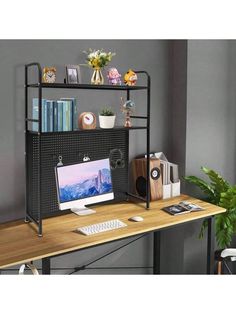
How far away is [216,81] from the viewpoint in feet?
10.8

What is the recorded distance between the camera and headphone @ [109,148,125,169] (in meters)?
2.99

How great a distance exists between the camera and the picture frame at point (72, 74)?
2543 mm

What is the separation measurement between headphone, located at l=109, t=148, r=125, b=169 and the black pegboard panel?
30mm

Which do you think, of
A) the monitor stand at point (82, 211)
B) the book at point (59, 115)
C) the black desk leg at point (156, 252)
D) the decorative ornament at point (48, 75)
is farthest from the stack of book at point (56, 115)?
the black desk leg at point (156, 252)

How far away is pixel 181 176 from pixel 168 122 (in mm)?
433

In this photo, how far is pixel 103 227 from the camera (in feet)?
7.95

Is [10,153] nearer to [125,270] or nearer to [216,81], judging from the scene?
[125,270]

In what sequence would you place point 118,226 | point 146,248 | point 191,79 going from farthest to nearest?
point 146,248 < point 191,79 < point 118,226

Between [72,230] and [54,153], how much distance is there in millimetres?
551

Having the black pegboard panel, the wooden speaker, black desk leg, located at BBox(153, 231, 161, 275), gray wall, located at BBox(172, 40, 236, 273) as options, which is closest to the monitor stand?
the black pegboard panel

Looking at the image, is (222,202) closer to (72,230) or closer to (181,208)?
(181,208)

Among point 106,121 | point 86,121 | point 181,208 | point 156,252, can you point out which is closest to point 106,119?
point 106,121

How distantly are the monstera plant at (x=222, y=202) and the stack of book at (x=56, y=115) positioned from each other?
1.06 metres

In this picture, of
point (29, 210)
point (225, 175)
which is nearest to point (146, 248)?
point (225, 175)
